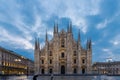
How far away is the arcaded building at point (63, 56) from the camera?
102375 millimetres

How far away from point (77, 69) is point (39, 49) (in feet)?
62.1

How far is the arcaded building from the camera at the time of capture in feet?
336

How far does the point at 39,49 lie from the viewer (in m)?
104

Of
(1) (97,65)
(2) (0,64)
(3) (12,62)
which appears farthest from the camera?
(1) (97,65)

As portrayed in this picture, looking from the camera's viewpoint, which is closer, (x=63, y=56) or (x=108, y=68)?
(x=63, y=56)

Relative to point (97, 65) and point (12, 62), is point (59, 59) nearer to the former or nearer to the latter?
point (12, 62)

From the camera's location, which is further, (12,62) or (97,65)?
(97,65)

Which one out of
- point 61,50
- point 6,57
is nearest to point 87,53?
point 61,50

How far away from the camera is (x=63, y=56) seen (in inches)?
4129

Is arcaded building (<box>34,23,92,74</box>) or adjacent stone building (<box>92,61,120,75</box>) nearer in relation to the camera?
arcaded building (<box>34,23,92,74</box>)

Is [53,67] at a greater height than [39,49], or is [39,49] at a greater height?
[39,49]

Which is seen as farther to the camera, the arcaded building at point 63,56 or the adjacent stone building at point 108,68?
the adjacent stone building at point 108,68

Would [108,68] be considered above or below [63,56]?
below

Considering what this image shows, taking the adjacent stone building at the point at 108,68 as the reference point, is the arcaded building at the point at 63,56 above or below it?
above
